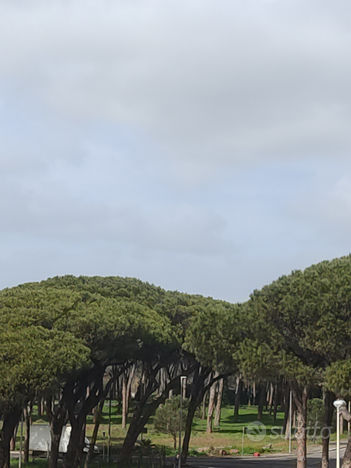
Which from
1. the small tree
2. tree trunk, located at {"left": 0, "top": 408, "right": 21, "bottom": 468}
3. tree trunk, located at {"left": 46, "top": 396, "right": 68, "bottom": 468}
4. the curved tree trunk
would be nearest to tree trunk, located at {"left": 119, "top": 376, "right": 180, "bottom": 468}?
the curved tree trunk

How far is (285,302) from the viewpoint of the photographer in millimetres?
30531

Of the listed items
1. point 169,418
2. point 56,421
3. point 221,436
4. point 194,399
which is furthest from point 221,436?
point 56,421

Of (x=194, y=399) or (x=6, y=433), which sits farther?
(x=194, y=399)

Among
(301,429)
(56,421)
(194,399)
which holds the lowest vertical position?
(56,421)

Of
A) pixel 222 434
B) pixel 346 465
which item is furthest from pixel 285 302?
pixel 222 434

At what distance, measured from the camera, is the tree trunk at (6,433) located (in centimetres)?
3300

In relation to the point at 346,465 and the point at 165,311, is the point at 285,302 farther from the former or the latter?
→ the point at 165,311

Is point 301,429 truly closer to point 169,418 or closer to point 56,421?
point 56,421

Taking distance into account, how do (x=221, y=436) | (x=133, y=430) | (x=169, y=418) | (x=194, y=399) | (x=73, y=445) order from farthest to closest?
(x=221, y=436)
(x=169, y=418)
(x=194, y=399)
(x=133, y=430)
(x=73, y=445)

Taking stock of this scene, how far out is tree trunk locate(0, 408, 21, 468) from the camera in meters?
33.0

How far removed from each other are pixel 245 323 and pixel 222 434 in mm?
35209

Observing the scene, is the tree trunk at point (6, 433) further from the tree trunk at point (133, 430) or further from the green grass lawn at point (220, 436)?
the green grass lawn at point (220, 436)

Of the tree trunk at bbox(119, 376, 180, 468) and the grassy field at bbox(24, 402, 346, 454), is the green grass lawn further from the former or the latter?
the tree trunk at bbox(119, 376, 180, 468)

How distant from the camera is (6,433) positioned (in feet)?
109
